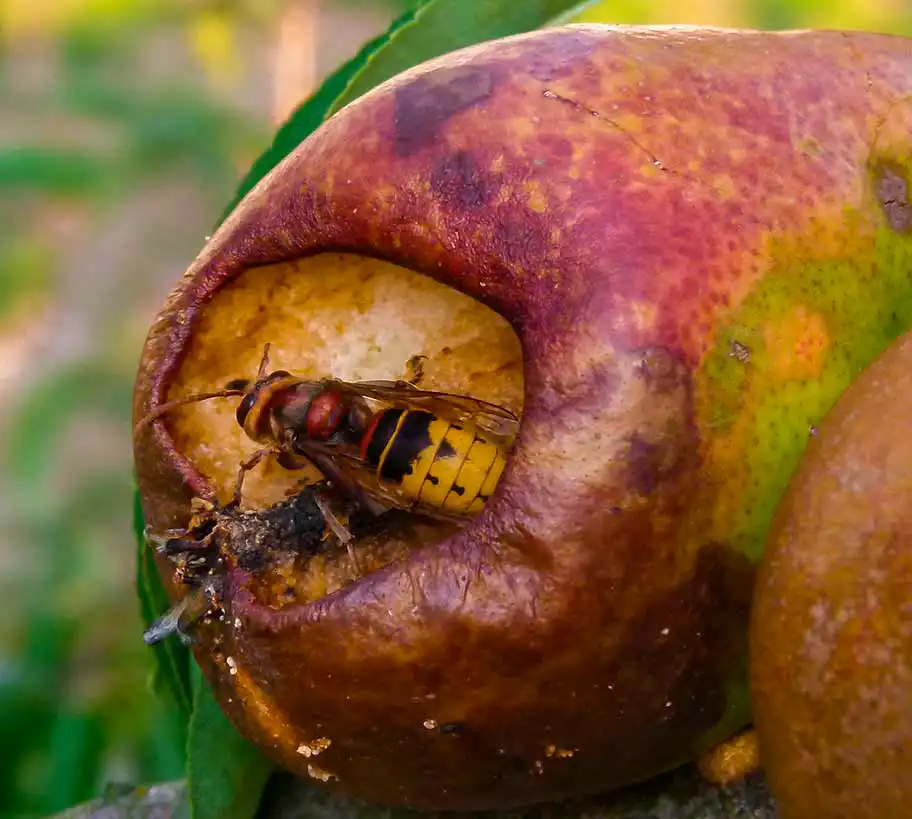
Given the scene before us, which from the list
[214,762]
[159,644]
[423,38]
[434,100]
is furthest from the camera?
[159,644]

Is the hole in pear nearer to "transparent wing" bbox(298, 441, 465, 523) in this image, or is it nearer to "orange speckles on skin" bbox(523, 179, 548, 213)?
"transparent wing" bbox(298, 441, 465, 523)

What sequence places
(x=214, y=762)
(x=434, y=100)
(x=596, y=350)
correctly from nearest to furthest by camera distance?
(x=596, y=350) < (x=434, y=100) < (x=214, y=762)

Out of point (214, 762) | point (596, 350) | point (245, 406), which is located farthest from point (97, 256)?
point (596, 350)

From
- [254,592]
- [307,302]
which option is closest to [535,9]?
[307,302]

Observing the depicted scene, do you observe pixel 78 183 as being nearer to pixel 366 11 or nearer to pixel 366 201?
pixel 366 11

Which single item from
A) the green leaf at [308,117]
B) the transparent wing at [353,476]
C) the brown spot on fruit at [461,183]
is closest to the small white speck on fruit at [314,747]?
the transparent wing at [353,476]

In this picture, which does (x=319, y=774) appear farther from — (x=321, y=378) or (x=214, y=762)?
(x=321, y=378)
